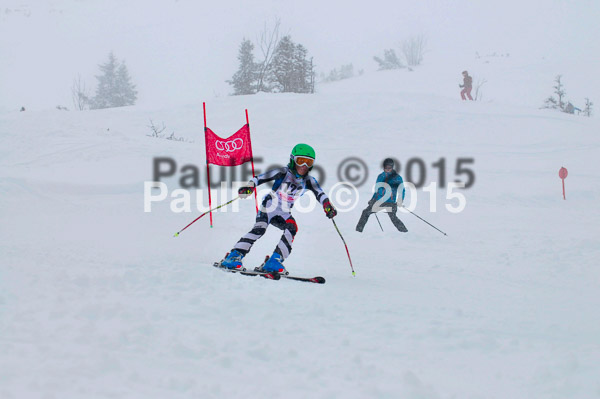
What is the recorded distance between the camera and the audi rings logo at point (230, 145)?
923 centimetres

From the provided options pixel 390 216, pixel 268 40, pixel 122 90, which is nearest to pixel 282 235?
pixel 390 216

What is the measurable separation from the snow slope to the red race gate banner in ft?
4.18

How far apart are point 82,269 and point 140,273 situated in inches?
25.5

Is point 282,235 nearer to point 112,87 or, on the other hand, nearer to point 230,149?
point 230,149

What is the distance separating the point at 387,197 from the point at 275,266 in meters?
4.55

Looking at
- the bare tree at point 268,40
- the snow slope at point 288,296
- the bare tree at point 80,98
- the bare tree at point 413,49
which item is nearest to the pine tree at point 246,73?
the bare tree at point 268,40

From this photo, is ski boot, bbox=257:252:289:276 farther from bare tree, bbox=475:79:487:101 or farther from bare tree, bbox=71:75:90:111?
bare tree, bbox=71:75:90:111

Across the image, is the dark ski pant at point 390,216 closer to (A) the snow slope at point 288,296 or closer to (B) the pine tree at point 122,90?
(A) the snow slope at point 288,296

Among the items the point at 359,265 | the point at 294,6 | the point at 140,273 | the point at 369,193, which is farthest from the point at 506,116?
the point at 294,6

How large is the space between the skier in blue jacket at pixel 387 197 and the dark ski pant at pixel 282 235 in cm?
375

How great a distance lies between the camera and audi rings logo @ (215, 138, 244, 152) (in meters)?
9.23

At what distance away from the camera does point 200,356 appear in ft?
9.25

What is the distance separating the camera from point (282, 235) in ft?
17.3

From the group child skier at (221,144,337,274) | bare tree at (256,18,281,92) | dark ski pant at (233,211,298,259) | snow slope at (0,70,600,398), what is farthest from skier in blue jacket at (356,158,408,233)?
bare tree at (256,18,281,92)
